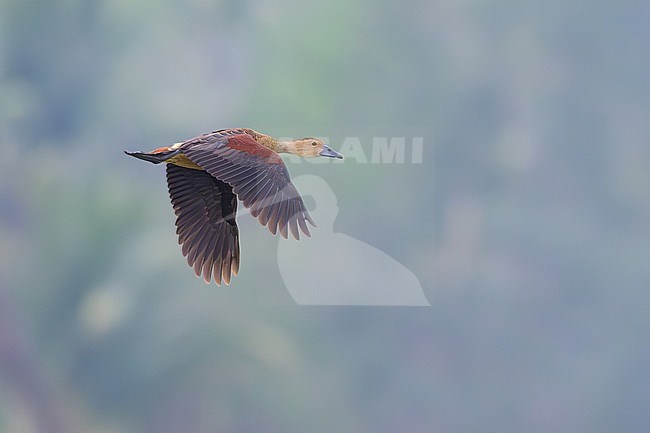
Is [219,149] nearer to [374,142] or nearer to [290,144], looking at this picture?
[290,144]

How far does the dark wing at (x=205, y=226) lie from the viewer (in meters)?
10.3

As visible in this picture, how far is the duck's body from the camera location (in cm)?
859

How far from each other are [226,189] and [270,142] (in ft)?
2.42

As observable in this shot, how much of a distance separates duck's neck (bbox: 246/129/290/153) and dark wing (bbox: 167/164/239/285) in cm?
65

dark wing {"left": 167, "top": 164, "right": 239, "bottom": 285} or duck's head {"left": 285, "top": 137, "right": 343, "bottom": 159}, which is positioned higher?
duck's head {"left": 285, "top": 137, "right": 343, "bottom": 159}

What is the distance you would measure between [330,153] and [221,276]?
1.65 metres

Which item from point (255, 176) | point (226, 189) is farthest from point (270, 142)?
point (255, 176)

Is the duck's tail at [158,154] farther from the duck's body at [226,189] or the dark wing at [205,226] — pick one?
the dark wing at [205,226]

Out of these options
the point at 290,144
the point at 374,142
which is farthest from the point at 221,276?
the point at 374,142

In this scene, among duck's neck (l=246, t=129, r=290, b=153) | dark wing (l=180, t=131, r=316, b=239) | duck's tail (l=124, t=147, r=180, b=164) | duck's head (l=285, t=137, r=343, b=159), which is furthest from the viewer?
duck's head (l=285, t=137, r=343, b=159)

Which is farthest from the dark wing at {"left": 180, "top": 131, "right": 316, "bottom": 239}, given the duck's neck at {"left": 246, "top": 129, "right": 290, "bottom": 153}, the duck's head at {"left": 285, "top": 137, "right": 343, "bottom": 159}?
the duck's head at {"left": 285, "top": 137, "right": 343, "bottom": 159}

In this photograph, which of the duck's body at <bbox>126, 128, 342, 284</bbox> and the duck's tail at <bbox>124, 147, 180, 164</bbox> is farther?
the duck's tail at <bbox>124, 147, 180, 164</bbox>

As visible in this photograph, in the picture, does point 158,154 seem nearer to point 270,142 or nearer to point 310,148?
point 270,142

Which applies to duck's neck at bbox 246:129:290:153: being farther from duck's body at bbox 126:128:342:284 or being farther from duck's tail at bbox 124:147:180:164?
duck's tail at bbox 124:147:180:164
